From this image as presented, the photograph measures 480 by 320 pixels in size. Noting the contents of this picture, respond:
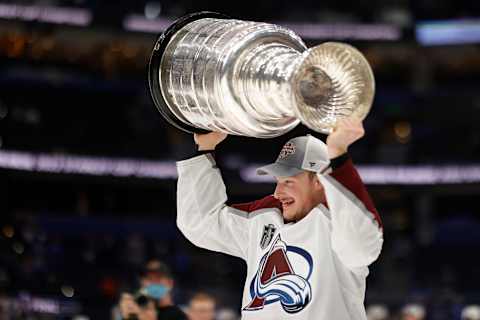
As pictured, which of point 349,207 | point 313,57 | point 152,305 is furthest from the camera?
point 152,305

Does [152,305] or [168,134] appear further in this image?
[168,134]

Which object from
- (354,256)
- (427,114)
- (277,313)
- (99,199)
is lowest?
(99,199)

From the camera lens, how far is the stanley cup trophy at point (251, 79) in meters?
3.62

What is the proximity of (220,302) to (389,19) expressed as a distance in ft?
Result: 28.3

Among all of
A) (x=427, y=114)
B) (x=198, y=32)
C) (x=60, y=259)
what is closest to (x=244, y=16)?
(x=427, y=114)

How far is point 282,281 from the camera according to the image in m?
4.32

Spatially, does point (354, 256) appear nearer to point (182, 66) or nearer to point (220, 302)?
point (182, 66)

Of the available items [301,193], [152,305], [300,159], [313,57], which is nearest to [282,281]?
[301,193]

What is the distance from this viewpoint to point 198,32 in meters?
4.34

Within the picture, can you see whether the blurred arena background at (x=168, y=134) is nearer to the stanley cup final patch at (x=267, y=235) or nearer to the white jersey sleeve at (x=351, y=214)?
the stanley cup final patch at (x=267, y=235)

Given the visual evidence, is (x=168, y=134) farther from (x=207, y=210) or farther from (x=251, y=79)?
(x=251, y=79)

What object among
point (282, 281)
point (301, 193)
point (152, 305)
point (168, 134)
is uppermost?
point (301, 193)

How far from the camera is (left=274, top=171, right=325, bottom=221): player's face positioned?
173 inches

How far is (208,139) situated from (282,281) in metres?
0.74
